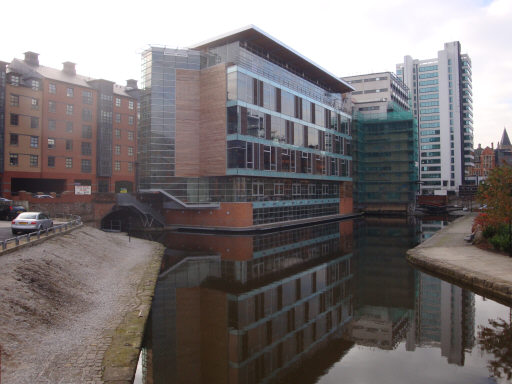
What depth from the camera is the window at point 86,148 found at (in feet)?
200

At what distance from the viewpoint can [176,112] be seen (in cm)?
4766

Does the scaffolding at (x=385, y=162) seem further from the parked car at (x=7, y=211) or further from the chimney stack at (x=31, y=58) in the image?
the parked car at (x=7, y=211)

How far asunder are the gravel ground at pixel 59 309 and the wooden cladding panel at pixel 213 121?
23114mm

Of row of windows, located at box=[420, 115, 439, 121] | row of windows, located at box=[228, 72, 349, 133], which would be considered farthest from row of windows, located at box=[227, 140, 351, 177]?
row of windows, located at box=[420, 115, 439, 121]

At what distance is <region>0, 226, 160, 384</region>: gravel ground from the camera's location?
9695 millimetres

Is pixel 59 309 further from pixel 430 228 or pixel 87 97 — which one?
pixel 87 97

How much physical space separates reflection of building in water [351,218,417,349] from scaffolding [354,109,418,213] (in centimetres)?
5359

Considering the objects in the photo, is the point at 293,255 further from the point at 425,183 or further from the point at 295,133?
the point at 425,183

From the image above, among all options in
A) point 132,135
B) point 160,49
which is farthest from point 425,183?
point 160,49

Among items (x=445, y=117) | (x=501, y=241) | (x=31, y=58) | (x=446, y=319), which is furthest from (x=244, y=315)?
(x=445, y=117)

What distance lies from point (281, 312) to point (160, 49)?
40.6 meters

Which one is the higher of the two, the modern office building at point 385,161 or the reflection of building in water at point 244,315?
the modern office building at point 385,161

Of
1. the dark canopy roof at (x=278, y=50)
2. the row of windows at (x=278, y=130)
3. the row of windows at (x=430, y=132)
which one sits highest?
the row of windows at (x=430, y=132)

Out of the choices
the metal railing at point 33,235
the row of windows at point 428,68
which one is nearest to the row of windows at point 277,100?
the metal railing at point 33,235
